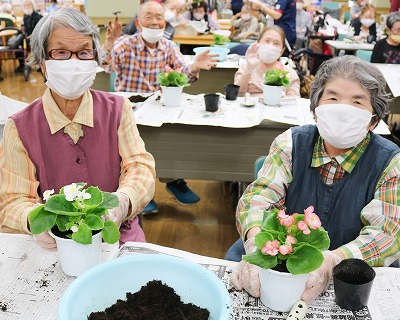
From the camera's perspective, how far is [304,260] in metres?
0.90

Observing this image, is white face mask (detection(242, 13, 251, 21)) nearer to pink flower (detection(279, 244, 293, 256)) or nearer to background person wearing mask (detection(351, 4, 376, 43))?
background person wearing mask (detection(351, 4, 376, 43))

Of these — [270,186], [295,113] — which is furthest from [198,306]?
[295,113]

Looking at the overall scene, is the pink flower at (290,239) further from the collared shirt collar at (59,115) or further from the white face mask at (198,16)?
the white face mask at (198,16)

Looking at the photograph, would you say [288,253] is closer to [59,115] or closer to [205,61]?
[59,115]

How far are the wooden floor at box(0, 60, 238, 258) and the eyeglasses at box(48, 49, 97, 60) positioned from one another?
1.42m

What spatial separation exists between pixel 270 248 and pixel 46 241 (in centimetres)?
56

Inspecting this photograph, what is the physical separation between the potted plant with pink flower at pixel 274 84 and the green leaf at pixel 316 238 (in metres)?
1.75

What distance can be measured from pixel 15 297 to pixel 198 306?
16.9 inches

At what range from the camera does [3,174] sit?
54.6 inches

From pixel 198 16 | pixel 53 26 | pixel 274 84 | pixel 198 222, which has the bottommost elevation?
pixel 198 222

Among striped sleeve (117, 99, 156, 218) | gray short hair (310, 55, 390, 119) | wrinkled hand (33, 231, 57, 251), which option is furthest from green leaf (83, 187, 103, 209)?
gray short hair (310, 55, 390, 119)

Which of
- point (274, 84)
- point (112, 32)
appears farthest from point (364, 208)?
point (112, 32)

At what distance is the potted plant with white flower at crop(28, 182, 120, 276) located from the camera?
3.23 ft

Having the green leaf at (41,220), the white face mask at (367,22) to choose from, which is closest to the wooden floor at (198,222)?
the green leaf at (41,220)
